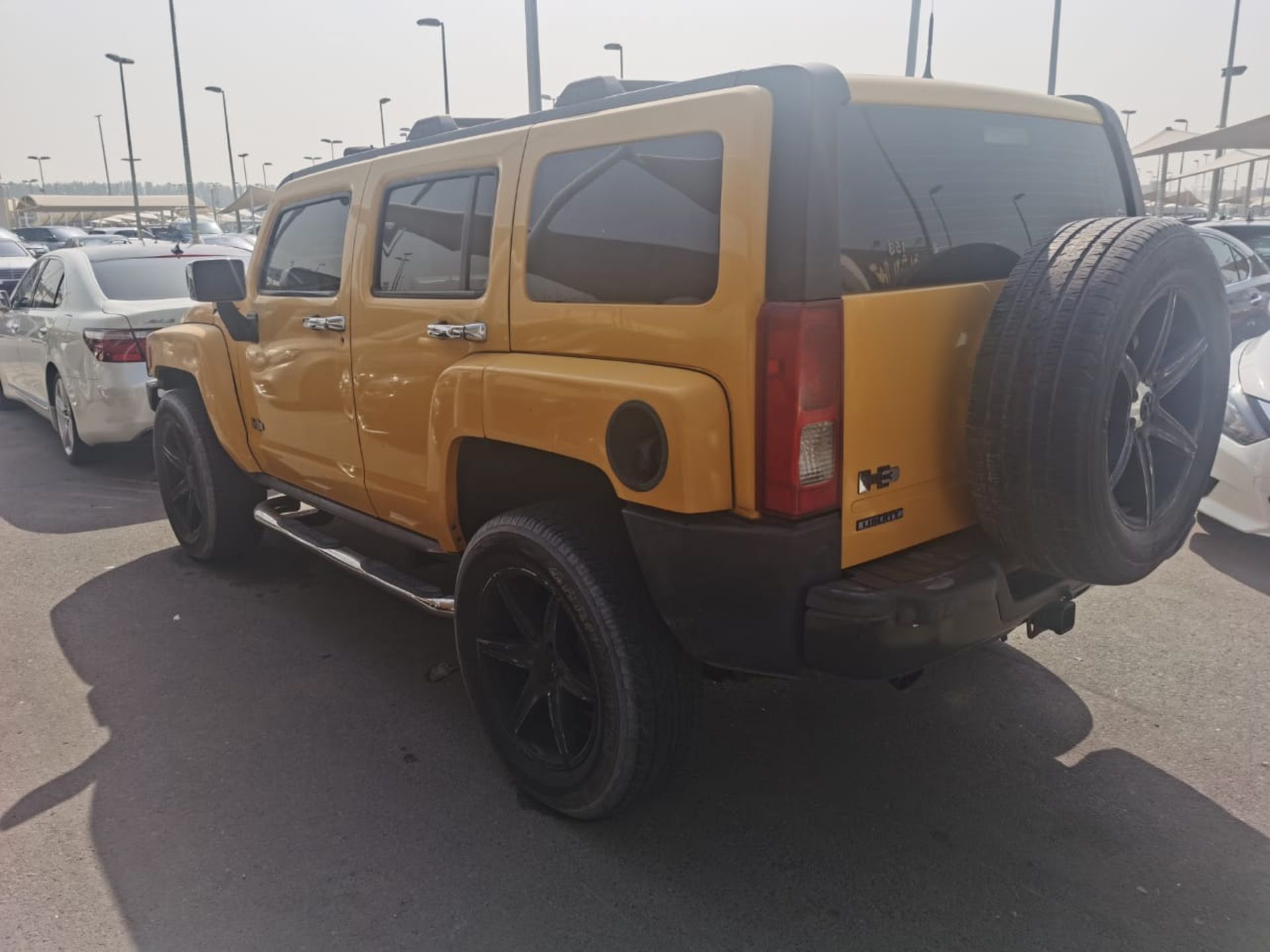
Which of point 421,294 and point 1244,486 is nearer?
point 421,294

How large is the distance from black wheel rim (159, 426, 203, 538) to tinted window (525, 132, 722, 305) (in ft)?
→ 10.1

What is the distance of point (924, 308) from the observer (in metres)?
2.48

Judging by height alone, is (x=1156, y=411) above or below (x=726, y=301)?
below

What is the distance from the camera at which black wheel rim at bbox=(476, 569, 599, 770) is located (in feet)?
9.39

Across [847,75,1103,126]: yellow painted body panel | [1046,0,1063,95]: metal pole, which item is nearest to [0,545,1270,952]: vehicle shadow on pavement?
[847,75,1103,126]: yellow painted body panel

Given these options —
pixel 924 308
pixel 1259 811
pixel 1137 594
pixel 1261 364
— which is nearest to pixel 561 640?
pixel 924 308

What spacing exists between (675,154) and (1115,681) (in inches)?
104

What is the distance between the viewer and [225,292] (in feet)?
14.7

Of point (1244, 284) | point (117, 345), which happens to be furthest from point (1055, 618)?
point (1244, 284)

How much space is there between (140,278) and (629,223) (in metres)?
5.94

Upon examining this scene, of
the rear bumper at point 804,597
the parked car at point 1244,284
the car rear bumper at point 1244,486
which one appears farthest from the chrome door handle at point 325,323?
the parked car at point 1244,284

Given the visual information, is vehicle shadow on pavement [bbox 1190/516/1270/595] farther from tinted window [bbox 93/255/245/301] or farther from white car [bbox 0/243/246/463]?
tinted window [bbox 93/255/245/301]

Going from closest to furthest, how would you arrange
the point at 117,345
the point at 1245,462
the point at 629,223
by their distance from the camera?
the point at 629,223 → the point at 1245,462 → the point at 117,345

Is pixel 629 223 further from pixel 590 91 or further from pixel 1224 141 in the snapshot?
pixel 1224 141
